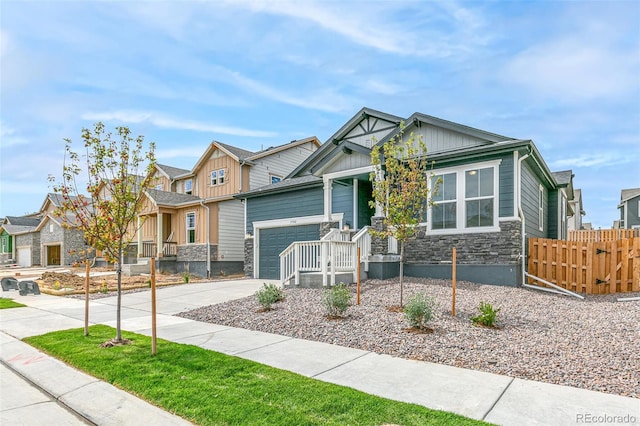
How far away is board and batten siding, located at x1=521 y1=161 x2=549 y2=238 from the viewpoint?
11258 millimetres

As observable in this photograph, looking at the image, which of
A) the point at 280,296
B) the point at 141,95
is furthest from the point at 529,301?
the point at 141,95

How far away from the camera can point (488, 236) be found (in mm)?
10758

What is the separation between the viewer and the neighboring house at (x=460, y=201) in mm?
10516

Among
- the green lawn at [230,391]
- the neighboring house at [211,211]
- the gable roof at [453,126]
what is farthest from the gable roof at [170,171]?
the green lawn at [230,391]

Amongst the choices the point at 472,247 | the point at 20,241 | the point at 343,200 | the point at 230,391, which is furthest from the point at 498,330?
the point at 20,241

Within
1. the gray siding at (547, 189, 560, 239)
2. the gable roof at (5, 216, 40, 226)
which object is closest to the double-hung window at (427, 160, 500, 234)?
the gray siding at (547, 189, 560, 239)

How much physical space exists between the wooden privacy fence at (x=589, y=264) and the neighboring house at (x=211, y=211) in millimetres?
14549

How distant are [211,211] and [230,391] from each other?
689 inches

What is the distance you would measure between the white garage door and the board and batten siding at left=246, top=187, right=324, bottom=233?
1192 inches

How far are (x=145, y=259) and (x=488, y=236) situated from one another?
A: 62.4 ft

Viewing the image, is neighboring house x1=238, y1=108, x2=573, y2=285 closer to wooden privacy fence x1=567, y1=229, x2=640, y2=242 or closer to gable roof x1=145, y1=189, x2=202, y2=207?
wooden privacy fence x1=567, y1=229, x2=640, y2=242

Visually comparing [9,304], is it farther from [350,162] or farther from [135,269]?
[350,162]

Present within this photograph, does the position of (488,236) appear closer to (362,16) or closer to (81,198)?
(362,16)

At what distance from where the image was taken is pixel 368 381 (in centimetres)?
429
